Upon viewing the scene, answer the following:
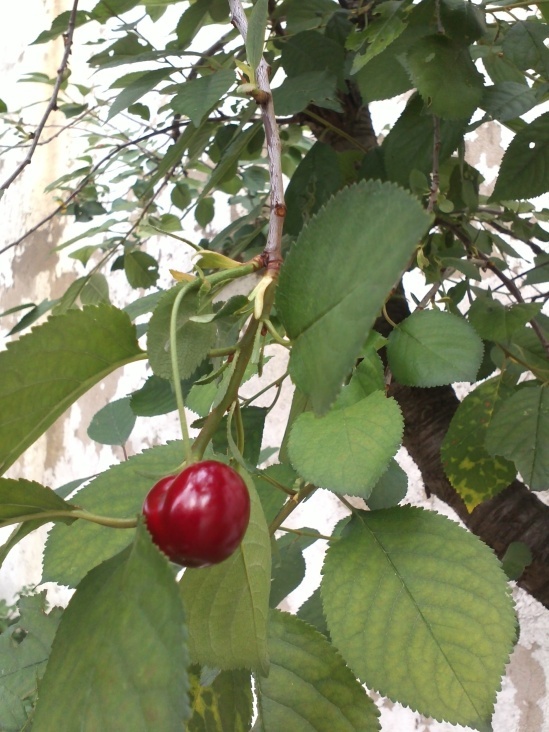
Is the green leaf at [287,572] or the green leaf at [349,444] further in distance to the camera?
the green leaf at [287,572]

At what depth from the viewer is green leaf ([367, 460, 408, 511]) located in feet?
1.05

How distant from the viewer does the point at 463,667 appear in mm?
237

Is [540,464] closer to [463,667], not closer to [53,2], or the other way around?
[463,667]

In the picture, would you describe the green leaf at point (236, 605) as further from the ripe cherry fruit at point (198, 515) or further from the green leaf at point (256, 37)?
the green leaf at point (256, 37)

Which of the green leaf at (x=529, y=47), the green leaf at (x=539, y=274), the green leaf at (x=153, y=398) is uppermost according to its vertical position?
the green leaf at (x=529, y=47)

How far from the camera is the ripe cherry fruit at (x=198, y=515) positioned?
17 cm

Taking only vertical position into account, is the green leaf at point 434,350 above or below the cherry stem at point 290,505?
above

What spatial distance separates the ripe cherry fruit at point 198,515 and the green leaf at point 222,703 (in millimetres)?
125

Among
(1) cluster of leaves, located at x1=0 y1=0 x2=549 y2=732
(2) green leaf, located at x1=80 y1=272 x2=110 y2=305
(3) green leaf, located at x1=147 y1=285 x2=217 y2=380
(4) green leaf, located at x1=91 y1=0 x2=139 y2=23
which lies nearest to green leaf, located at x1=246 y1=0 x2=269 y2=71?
(1) cluster of leaves, located at x1=0 y1=0 x2=549 y2=732

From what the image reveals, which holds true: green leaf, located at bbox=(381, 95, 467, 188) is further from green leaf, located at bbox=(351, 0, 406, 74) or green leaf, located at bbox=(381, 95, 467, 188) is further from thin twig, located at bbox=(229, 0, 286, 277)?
thin twig, located at bbox=(229, 0, 286, 277)

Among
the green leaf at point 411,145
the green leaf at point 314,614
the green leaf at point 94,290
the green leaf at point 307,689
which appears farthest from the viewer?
the green leaf at point 94,290

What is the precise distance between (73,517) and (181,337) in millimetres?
65

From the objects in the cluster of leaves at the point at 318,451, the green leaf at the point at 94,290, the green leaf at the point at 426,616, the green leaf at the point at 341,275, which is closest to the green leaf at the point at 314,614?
the cluster of leaves at the point at 318,451

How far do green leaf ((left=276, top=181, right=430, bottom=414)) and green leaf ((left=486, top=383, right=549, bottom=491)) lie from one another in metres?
0.25
